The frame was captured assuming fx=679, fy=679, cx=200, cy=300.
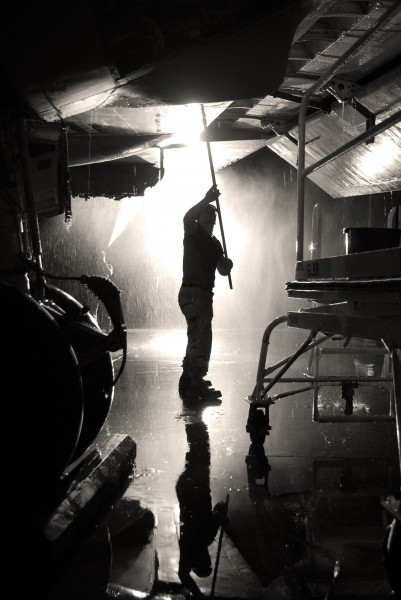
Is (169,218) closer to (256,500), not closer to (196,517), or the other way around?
(256,500)

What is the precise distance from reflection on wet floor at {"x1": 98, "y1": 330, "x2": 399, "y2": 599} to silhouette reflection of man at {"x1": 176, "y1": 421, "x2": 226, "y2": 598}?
1 cm

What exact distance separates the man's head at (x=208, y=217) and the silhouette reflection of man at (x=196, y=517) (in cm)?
334

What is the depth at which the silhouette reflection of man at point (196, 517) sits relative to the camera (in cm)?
279

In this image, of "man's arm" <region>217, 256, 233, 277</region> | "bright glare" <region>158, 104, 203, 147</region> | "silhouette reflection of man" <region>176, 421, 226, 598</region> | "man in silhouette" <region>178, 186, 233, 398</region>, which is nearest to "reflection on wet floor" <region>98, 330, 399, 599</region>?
"silhouette reflection of man" <region>176, 421, 226, 598</region>

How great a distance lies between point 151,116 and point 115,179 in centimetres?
281

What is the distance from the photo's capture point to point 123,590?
2.62 meters

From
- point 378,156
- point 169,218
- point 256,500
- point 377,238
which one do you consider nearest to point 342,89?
point 378,156

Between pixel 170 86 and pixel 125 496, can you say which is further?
pixel 125 496

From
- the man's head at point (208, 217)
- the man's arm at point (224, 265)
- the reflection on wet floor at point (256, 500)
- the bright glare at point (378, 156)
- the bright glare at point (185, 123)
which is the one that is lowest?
the reflection on wet floor at point (256, 500)

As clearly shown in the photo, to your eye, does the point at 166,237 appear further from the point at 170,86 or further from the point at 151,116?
the point at 170,86

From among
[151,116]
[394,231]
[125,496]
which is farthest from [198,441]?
[151,116]

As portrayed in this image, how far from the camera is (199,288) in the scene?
24.7 ft

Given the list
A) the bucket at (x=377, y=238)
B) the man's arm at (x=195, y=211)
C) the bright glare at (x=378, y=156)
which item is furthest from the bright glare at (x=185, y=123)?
the bucket at (x=377, y=238)

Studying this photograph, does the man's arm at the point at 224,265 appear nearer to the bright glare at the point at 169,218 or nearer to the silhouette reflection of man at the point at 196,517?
the silhouette reflection of man at the point at 196,517
